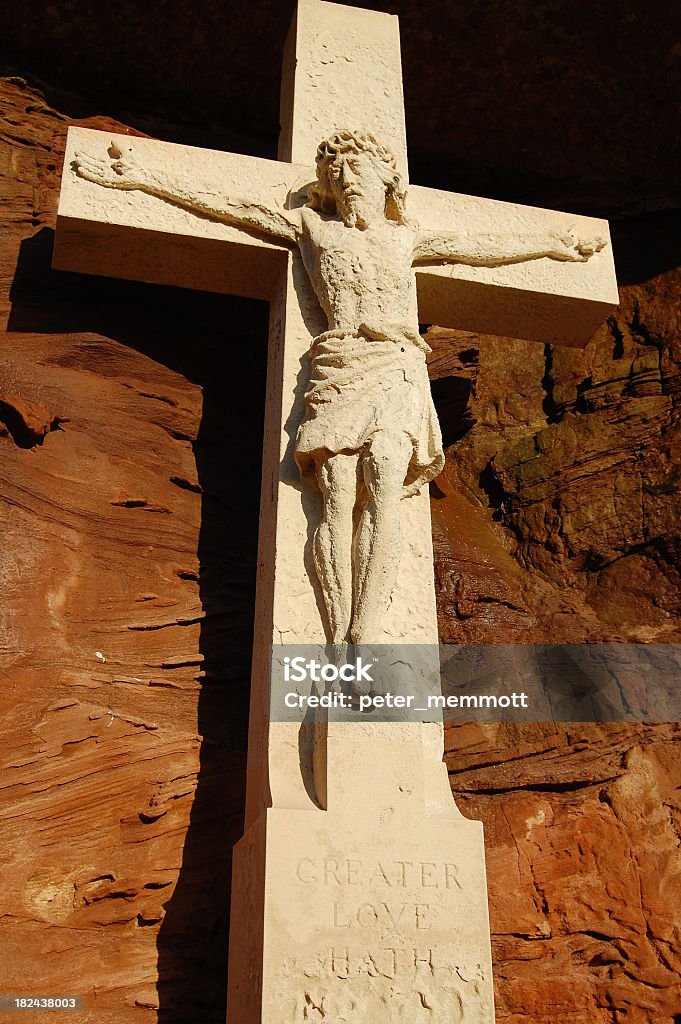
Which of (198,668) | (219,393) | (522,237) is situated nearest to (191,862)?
(198,668)

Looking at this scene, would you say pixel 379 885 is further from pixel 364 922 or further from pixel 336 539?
pixel 336 539

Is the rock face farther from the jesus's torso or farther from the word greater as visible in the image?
the jesus's torso

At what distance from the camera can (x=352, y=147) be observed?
13.4 ft

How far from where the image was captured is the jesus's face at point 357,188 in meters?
4.05

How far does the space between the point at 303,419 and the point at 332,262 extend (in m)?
0.65

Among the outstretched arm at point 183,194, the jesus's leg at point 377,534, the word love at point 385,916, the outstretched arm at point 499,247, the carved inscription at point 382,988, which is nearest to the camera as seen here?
the carved inscription at point 382,988

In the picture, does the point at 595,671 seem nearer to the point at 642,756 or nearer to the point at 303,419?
the point at 642,756

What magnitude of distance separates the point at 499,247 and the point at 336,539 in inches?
67.7

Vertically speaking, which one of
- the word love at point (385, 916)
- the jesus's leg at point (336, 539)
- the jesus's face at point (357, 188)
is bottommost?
the word love at point (385, 916)

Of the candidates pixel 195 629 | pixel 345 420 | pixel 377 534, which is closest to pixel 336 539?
pixel 377 534

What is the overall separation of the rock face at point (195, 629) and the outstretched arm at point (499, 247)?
0.96 meters

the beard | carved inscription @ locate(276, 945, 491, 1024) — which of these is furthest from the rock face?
the beard

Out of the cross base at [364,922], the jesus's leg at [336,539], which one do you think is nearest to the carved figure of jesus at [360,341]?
the jesus's leg at [336,539]

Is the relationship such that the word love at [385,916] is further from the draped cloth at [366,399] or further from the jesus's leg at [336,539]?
the draped cloth at [366,399]
